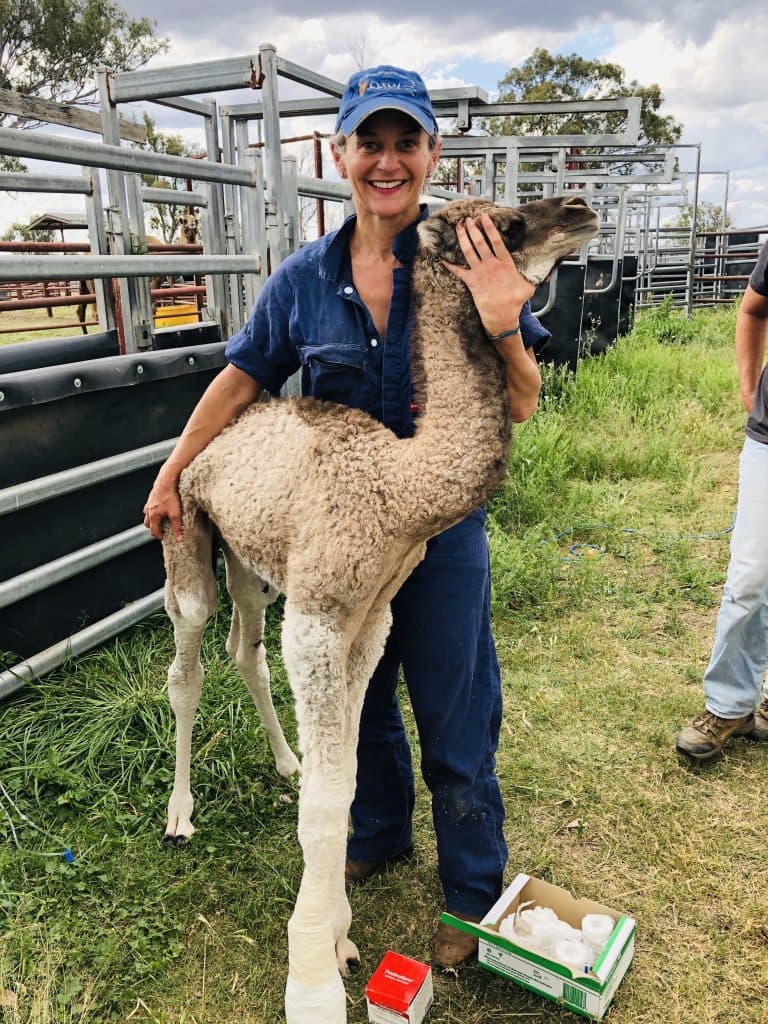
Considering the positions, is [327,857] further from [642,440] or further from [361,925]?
[642,440]

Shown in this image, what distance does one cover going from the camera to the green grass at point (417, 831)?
2.56 m

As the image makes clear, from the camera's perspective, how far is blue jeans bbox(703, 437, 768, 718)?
3.43 meters

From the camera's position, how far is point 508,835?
3248mm

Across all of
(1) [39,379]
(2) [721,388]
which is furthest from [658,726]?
(2) [721,388]

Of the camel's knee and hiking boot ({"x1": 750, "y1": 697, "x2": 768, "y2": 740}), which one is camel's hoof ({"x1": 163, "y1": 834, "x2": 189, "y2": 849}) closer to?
the camel's knee

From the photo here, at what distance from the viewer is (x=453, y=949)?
2656mm

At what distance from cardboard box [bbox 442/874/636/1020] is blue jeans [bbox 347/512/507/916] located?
0.11 m

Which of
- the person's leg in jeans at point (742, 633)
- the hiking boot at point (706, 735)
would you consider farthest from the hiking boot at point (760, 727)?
the hiking boot at point (706, 735)

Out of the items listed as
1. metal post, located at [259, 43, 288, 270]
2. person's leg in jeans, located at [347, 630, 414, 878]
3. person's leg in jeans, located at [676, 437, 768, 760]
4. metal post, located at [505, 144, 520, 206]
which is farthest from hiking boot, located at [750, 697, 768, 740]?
metal post, located at [505, 144, 520, 206]

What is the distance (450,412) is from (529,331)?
449 millimetres

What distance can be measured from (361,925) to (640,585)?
3.23 meters

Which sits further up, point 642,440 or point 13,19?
point 13,19

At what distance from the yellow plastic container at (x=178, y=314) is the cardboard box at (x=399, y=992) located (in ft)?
18.8

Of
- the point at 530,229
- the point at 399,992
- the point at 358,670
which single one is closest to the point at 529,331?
the point at 530,229
